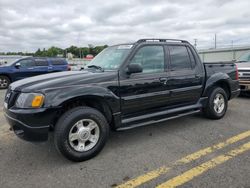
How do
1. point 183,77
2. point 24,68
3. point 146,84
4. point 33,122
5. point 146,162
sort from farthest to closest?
point 24,68, point 183,77, point 146,84, point 146,162, point 33,122

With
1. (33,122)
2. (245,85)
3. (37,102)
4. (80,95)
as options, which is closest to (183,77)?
(80,95)

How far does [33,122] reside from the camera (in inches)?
127

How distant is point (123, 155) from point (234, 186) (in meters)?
1.62

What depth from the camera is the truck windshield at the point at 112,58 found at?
415 centimetres

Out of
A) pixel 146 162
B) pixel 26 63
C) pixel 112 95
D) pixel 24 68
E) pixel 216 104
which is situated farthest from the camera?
pixel 26 63

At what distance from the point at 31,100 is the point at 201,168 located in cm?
250

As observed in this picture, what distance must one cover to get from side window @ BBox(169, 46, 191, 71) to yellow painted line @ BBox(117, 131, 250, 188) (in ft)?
5.36

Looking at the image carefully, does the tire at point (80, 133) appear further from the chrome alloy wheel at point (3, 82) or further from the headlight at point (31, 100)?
the chrome alloy wheel at point (3, 82)

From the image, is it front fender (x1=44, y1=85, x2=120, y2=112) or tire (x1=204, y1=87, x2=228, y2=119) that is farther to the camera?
tire (x1=204, y1=87, x2=228, y2=119)

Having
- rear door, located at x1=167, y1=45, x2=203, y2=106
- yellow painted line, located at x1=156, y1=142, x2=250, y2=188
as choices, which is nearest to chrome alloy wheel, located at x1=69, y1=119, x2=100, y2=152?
yellow painted line, located at x1=156, y1=142, x2=250, y2=188

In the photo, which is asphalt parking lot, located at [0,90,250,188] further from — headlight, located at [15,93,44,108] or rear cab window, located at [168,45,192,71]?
rear cab window, located at [168,45,192,71]

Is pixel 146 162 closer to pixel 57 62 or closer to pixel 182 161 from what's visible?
pixel 182 161

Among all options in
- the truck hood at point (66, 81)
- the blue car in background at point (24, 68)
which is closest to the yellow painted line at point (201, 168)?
the truck hood at point (66, 81)

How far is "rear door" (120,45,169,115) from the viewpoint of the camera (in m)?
4.02
